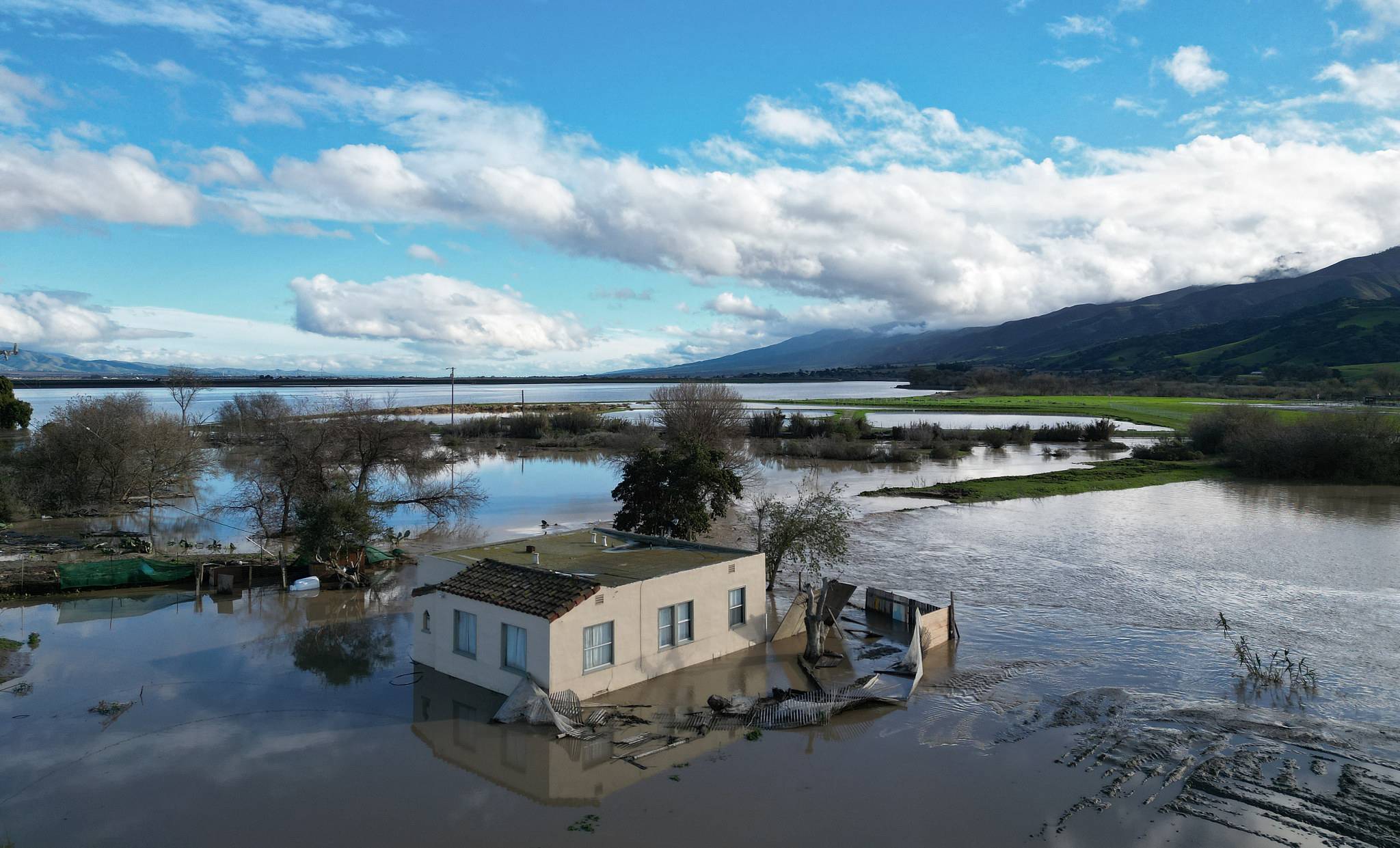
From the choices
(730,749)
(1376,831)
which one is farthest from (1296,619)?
(730,749)

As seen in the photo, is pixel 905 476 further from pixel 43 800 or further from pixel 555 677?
pixel 43 800

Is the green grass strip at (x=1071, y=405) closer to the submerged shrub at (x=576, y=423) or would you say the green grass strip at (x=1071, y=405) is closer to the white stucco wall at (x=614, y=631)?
the submerged shrub at (x=576, y=423)

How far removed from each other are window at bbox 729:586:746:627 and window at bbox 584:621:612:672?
3.66 m

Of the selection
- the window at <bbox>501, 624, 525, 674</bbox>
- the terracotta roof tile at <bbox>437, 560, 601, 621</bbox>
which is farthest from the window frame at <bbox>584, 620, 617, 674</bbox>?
the window at <bbox>501, 624, 525, 674</bbox>

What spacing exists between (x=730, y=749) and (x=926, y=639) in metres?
6.96

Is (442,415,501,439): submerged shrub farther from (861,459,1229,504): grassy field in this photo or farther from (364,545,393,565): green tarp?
(364,545,393,565): green tarp

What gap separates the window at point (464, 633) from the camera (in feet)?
54.5

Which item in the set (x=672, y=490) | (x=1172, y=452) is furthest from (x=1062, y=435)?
(x=672, y=490)

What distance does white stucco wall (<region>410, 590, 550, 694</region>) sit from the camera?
49.4ft

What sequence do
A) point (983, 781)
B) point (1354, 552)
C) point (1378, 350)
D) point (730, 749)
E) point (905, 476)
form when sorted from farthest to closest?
point (1378, 350)
point (905, 476)
point (1354, 552)
point (730, 749)
point (983, 781)

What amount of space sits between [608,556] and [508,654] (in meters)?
4.44

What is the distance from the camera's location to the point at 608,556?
19781 mm

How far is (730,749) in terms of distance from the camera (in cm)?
1381

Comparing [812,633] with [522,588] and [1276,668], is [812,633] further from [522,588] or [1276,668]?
[1276,668]
